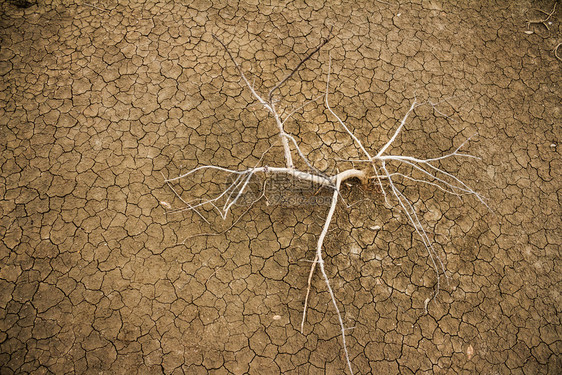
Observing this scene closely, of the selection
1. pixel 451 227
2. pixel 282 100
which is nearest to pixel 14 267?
pixel 282 100

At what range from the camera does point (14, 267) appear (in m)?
2.97

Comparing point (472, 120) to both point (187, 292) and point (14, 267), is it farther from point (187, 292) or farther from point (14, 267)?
point (14, 267)

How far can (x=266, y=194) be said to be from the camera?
3.38 m

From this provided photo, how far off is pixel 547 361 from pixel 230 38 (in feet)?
15.2

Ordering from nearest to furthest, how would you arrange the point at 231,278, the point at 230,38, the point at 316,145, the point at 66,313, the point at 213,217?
the point at 66,313 → the point at 231,278 → the point at 213,217 → the point at 316,145 → the point at 230,38

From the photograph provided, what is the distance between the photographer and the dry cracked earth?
2.87m

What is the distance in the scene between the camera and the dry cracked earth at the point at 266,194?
287cm

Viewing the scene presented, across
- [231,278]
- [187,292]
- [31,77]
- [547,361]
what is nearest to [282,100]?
[231,278]

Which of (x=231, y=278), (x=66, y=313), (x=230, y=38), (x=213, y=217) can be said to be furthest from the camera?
(x=230, y=38)

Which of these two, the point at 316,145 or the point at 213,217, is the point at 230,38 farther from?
the point at 213,217

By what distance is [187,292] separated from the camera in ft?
9.76

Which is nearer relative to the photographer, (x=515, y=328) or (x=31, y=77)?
(x=515, y=328)

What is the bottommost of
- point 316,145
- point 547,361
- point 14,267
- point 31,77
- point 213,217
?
point 547,361

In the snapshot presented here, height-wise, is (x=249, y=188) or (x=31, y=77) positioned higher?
(x=31, y=77)
